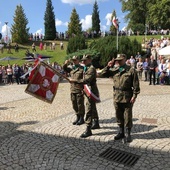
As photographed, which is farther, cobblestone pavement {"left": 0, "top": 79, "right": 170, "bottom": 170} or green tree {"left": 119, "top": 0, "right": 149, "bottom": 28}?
green tree {"left": 119, "top": 0, "right": 149, "bottom": 28}

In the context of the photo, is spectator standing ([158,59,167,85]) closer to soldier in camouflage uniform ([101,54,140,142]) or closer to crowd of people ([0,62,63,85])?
crowd of people ([0,62,63,85])

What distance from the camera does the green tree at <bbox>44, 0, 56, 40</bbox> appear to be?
55.3 m

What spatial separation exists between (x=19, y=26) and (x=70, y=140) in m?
44.9

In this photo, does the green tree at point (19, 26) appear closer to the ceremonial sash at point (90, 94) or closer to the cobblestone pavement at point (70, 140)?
the cobblestone pavement at point (70, 140)

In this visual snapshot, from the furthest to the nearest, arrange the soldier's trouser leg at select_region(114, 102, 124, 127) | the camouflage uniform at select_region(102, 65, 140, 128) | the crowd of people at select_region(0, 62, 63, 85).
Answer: the crowd of people at select_region(0, 62, 63, 85)
the soldier's trouser leg at select_region(114, 102, 124, 127)
the camouflage uniform at select_region(102, 65, 140, 128)

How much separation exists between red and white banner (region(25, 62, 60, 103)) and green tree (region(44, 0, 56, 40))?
163ft

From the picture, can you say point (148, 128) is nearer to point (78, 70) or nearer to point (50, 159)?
point (78, 70)

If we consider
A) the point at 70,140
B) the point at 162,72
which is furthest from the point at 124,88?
the point at 162,72

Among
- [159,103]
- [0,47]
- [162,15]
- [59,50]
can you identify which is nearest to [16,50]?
[0,47]

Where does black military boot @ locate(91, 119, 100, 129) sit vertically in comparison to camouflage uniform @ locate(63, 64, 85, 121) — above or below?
below

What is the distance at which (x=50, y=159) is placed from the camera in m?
5.44

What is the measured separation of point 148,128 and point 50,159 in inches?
124

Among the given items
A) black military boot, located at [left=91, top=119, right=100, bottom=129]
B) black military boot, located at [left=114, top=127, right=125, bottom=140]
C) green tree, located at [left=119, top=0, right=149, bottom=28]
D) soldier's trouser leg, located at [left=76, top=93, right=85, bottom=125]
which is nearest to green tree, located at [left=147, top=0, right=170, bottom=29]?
green tree, located at [left=119, top=0, right=149, bottom=28]

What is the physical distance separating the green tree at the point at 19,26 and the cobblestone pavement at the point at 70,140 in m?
40.1
